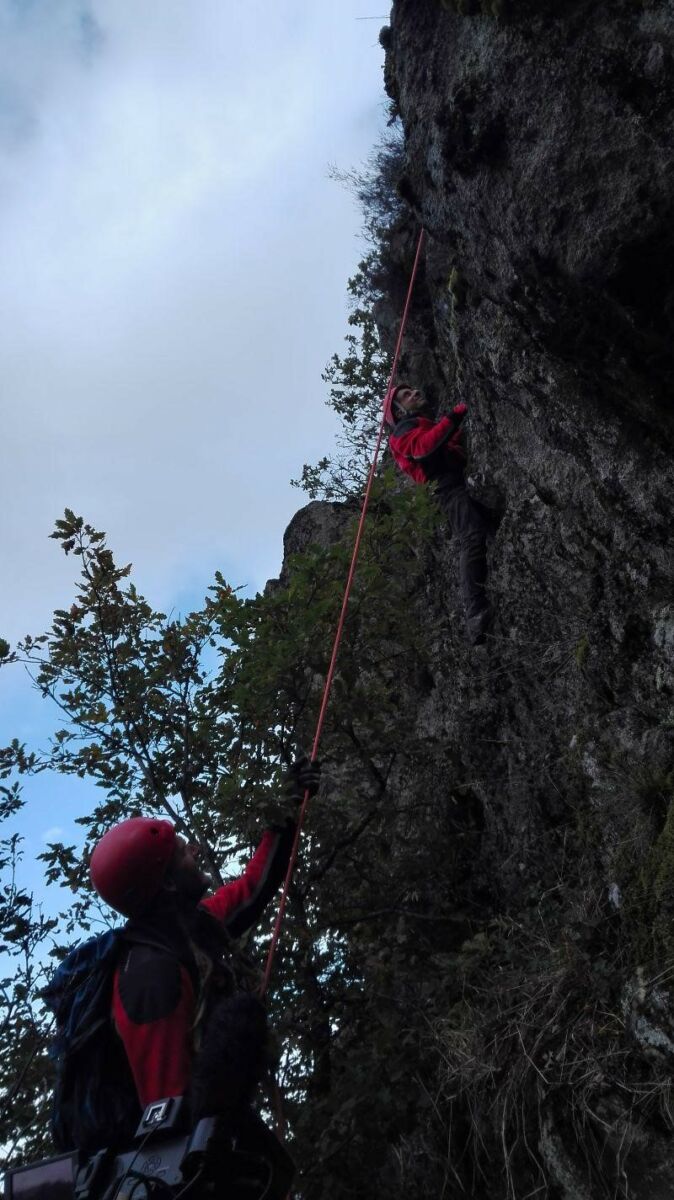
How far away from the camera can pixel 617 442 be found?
504 centimetres

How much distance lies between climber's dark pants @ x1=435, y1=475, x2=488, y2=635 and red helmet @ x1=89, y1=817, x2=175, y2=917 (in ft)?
11.8

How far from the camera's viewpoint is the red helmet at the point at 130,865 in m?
3.38

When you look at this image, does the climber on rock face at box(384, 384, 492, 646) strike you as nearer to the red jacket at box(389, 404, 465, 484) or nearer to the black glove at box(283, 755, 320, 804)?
the red jacket at box(389, 404, 465, 484)

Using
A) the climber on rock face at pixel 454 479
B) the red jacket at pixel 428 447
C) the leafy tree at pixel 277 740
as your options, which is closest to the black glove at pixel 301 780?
the leafy tree at pixel 277 740

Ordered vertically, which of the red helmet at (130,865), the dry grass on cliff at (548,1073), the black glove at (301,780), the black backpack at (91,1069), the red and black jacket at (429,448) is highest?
the red and black jacket at (429,448)

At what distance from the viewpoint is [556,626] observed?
5.81 meters

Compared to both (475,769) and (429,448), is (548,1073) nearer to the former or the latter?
(475,769)

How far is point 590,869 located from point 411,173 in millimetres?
4973

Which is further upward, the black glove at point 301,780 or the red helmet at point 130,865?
the black glove at point 301,780

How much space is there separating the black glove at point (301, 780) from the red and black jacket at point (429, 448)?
10.1ft

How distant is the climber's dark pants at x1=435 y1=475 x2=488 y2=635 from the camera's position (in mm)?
6738

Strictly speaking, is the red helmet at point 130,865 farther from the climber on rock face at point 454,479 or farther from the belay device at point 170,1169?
the climber on rock face at point 454,479

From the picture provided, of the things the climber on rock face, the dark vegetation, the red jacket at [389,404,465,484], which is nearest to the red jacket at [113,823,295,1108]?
the dark vegetation

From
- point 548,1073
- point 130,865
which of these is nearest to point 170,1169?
point 130,865
